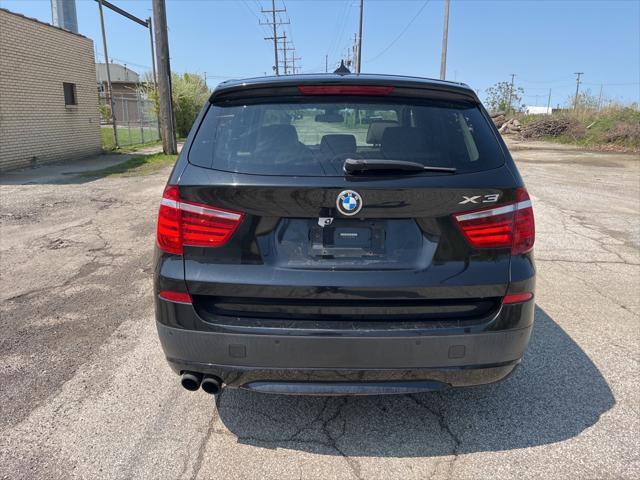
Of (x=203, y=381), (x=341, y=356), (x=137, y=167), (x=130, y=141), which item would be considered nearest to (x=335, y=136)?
(x=341, y=356)

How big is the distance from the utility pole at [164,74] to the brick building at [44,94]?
3.11 metres

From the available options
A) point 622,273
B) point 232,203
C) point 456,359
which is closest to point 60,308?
point 232,203

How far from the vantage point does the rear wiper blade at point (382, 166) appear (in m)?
2.20

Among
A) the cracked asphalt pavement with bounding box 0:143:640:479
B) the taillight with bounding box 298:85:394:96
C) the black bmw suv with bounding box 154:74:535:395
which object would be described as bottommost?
the cracked asphalt pavement with bounding box 0:143:640:479

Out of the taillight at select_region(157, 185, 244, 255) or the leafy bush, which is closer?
the taillight at select_region(157, 185, 244, 255)

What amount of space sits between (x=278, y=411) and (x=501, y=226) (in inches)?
64.9

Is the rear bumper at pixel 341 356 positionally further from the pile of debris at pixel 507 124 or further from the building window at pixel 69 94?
the pile of debris at pixel 507 124

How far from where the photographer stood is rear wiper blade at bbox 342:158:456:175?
220cm

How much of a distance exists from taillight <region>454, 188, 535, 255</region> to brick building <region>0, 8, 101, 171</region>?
568 inches

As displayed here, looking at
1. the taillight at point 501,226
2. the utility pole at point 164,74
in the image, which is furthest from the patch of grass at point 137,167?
the taillight at point 501,226

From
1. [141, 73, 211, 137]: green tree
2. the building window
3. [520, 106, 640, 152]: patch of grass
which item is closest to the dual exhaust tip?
the building window

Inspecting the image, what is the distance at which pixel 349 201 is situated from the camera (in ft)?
7.13

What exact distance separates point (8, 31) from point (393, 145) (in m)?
15.1

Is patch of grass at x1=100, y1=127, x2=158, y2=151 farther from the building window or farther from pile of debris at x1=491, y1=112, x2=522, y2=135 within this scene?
pile of debris at x1=491, y1=112, x2=522, y2=135
